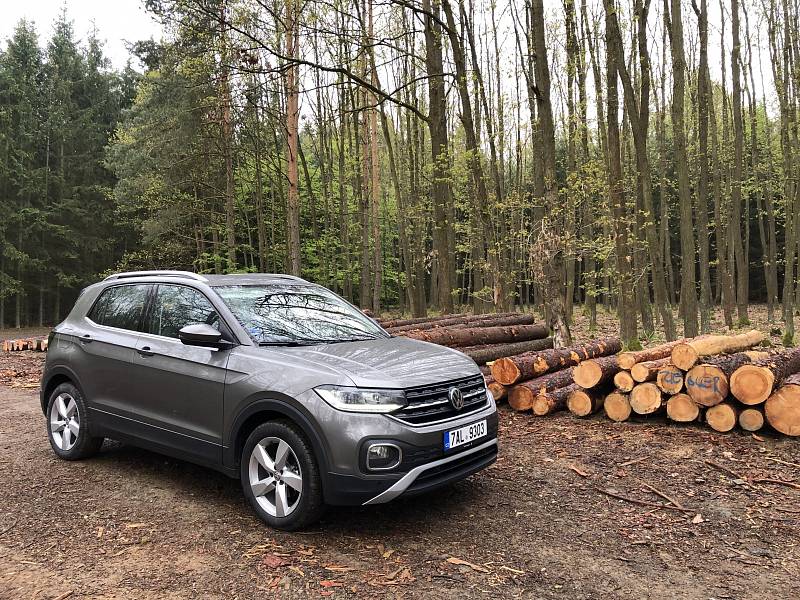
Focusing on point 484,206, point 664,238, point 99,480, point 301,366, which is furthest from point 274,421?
point 664,238

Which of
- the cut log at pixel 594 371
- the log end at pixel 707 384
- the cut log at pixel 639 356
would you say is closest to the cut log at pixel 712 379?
the log end at pixel 707 384

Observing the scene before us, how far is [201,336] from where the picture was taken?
3.97 m

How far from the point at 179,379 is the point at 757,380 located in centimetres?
530

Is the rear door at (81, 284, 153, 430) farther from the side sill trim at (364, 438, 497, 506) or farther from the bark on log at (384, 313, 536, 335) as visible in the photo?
the bark on log at (384, 313, 536, 335)

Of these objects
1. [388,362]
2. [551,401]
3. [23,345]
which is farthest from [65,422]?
[23,345]

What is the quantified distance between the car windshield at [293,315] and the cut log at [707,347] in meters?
3.21

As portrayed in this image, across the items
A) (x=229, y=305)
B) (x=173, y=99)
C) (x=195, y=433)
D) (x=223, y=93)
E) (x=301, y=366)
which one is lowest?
(x=195, y=433)

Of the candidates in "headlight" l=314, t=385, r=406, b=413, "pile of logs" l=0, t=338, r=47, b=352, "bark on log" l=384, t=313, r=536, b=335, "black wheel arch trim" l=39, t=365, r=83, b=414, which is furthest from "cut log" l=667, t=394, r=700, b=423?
"pile of logs" l=0, t=338, r=47, b=352

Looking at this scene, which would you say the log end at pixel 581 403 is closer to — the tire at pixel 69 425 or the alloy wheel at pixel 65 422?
the tire at pixel 69 425

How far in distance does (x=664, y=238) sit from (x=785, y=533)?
19.5m

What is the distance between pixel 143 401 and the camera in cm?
451

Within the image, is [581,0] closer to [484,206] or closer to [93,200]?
[484,206]

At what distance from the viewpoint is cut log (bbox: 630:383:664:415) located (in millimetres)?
→ 6020

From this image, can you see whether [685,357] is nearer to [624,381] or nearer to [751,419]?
[624,381]
